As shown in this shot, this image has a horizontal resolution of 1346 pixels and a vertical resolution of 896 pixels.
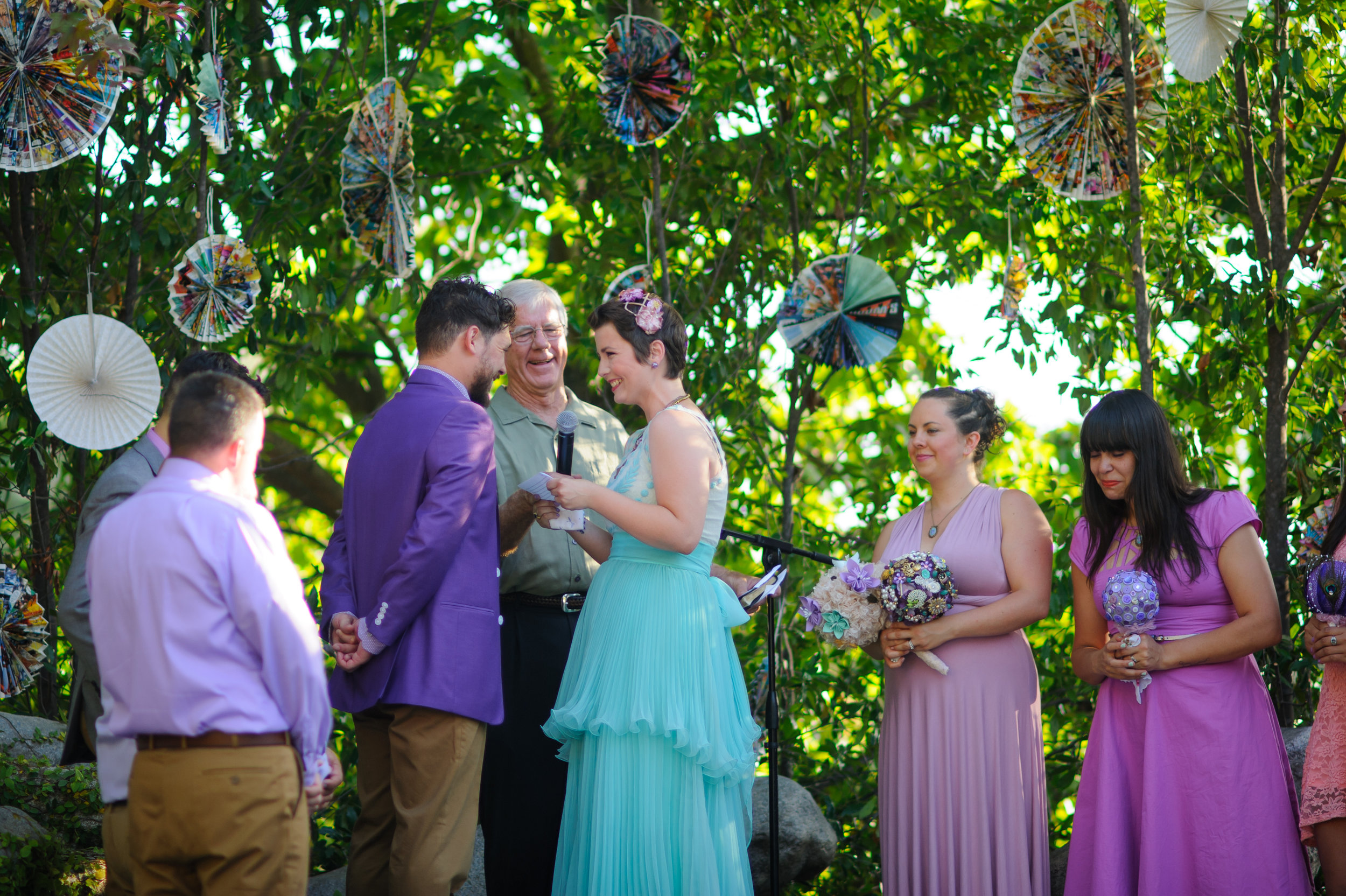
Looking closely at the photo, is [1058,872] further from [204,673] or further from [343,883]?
[204,673]

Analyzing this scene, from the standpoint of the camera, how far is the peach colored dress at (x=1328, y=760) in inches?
126

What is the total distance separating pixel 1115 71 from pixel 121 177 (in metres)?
3.80

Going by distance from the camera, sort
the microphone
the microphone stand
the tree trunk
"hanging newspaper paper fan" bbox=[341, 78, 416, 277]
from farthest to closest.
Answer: "hanging newspaper paper fan" bbox=[341, 78, 416, 277] < the tree trunk < the microphone stand < the microphone

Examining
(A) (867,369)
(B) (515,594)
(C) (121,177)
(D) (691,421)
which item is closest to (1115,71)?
(A) (867,369)

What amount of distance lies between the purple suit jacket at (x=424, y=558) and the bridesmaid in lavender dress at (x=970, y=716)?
1.31 m

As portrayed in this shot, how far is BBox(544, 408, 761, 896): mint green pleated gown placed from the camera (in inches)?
116

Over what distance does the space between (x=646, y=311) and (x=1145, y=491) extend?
1.55 m

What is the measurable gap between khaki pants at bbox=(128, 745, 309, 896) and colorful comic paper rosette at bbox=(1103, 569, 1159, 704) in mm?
2206

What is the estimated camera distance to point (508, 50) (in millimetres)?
6926

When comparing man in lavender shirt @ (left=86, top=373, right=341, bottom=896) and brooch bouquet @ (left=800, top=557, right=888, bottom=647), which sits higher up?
brooch bouquet @ (left=800, top=557, right=888, bottom=647)

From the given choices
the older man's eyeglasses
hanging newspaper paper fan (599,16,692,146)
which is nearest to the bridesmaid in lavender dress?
the older man's eyeglasses

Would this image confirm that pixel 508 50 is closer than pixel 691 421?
No

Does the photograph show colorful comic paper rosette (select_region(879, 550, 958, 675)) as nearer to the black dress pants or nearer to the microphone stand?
the microphone stand

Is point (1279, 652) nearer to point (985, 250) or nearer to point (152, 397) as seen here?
point (985, 250)
